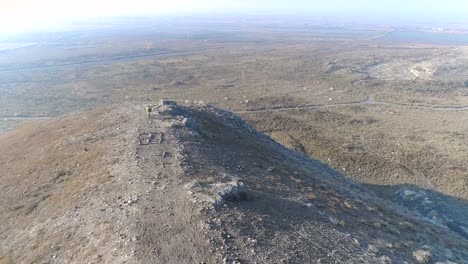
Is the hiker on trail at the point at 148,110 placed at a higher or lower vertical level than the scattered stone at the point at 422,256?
higher

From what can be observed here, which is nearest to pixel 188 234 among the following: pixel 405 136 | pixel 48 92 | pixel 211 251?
pixel 211 251

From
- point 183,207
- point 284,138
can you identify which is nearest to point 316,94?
point 284,138

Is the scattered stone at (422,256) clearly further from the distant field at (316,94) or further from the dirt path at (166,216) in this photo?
the distant field at (316,94)

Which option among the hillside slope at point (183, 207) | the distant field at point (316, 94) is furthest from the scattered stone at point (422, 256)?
the distant field at point (316, 94)

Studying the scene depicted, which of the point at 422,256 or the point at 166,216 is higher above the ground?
the point at 166,216

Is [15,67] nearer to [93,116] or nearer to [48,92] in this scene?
[48,92]

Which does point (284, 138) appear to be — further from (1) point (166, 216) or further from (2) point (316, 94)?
(1) point (166, 216)

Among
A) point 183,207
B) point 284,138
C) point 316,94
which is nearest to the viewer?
point 183,207

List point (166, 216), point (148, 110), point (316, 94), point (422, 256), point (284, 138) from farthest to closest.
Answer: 1. point (316, 94)
2. point (284, 138)
3. point (148, 110)
4. point (422, 256)
5. point (166, 216)
